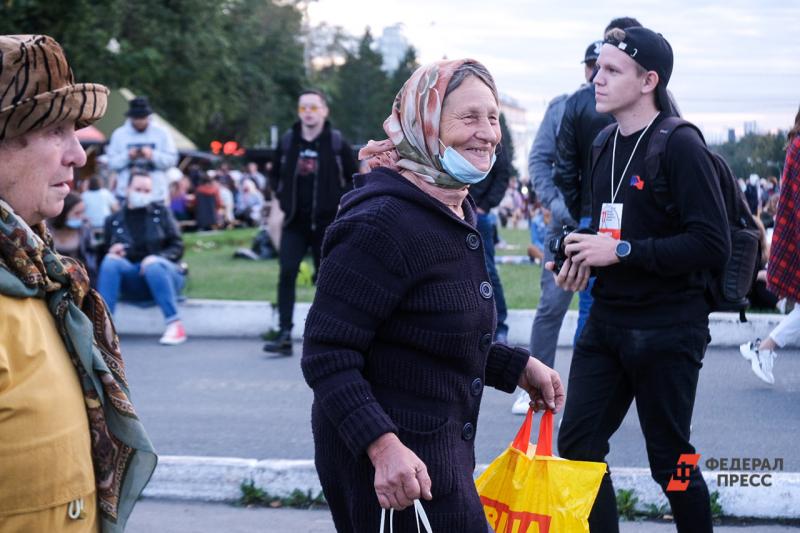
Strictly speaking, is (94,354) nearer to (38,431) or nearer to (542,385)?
(38,431)

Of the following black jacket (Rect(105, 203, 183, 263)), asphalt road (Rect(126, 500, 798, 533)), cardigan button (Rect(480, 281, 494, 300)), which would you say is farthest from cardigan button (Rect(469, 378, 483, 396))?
black jacket (Rect(105, 203, 183, 263))

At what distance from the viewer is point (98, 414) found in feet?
8.66

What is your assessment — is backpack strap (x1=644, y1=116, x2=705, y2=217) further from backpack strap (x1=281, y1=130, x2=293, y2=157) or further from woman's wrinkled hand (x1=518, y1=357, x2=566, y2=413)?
backpack strap (x1=281, y1=130, x2=293, y2=157)

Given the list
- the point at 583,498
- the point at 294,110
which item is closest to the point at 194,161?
the point at 294,110

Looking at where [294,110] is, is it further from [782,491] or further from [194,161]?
[782,491]

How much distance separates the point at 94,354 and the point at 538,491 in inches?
55.6

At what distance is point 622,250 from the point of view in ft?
13.3

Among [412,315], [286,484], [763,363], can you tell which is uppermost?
[412,315]

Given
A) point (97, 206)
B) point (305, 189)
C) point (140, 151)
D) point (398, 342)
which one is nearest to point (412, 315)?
point (398, 342)

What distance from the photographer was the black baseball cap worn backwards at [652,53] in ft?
13.8

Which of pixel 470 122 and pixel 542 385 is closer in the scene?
pixel 470 122

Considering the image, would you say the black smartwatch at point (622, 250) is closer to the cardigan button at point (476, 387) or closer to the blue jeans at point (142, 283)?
the cardigan button at point (476, 387)

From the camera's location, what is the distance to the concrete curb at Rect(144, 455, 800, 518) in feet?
16.8

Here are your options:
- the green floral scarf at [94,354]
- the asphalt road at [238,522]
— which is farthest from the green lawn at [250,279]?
the green floral scarf at [94,354]
